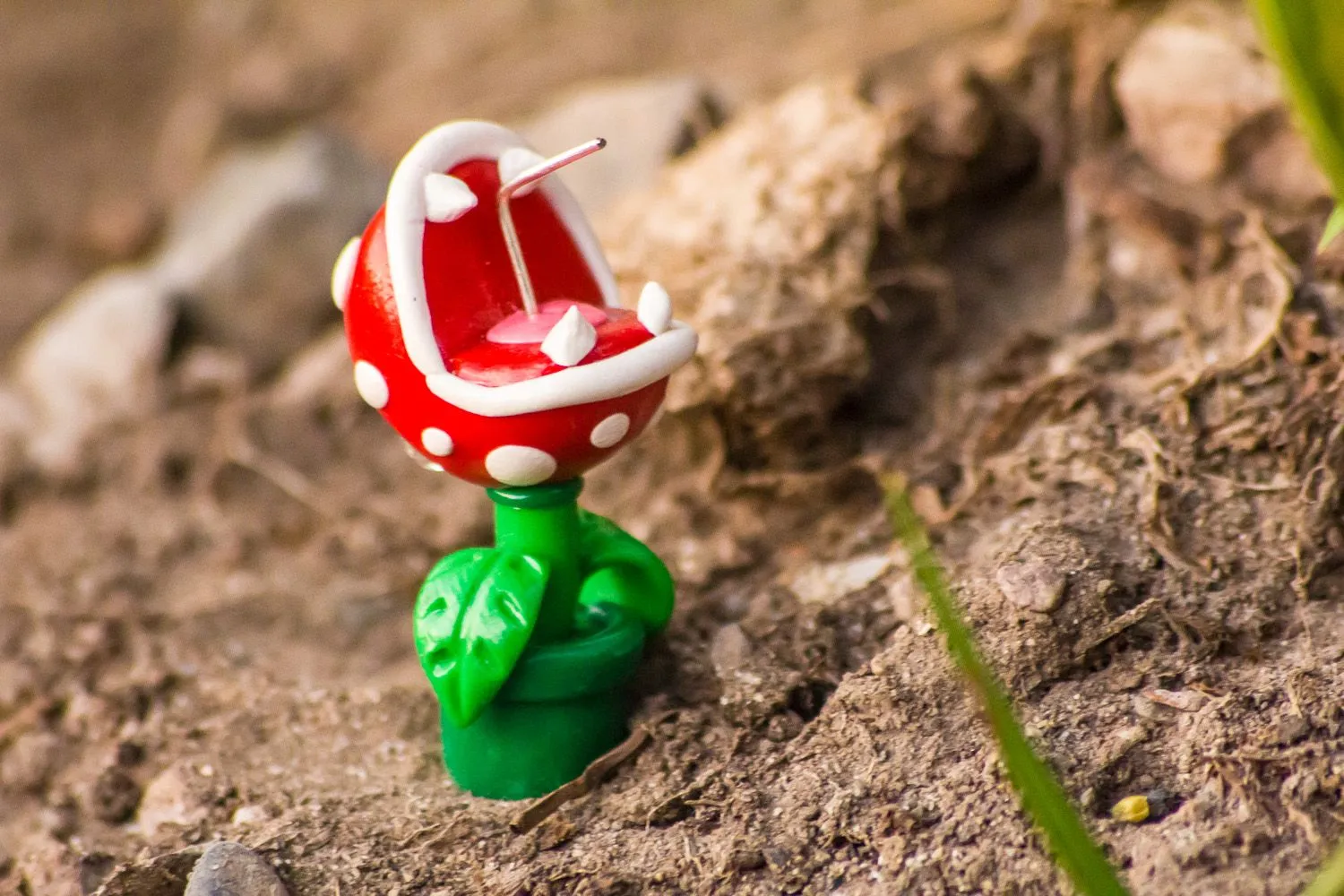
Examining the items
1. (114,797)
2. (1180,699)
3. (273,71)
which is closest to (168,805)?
(114,797)

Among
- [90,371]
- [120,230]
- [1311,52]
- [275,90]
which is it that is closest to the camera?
[1311,52]

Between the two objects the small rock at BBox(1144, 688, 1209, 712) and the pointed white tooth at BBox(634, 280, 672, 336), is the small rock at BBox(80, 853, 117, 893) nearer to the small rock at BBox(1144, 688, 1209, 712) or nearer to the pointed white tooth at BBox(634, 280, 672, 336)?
the pointed white tooth at BBox(634, 280, 672, 336)

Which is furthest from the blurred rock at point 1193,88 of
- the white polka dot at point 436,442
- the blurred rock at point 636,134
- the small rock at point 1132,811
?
the white polka dot at point 436,442

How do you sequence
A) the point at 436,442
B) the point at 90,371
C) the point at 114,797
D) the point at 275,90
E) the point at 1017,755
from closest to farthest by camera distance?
the point at 1017,755 < the point at 436,442 < the point at 114,797 < the point at 90,371 < the point at 275,90

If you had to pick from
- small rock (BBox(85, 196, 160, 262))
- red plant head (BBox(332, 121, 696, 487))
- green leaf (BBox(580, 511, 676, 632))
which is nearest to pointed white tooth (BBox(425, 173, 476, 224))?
red plant head (BBox(332, 121, 696, 487))

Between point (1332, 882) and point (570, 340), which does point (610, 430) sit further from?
point (1332, 882)

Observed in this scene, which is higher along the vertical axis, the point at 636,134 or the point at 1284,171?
the point at 1284,171
